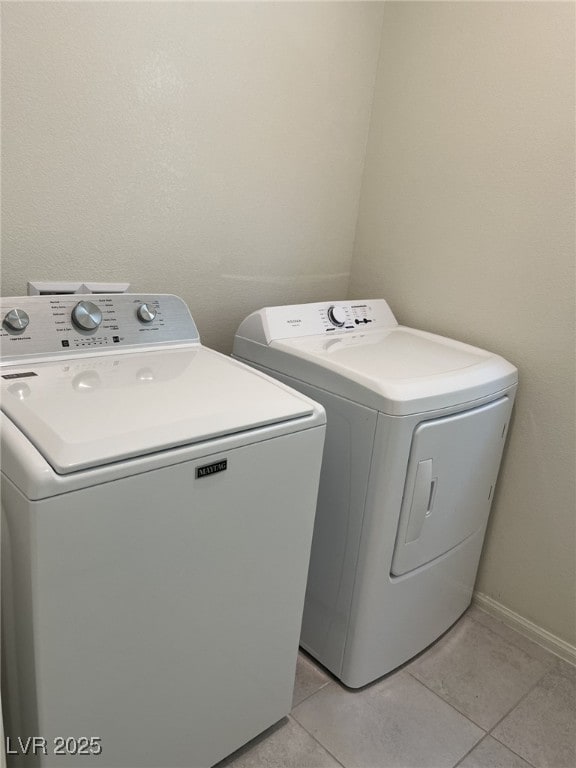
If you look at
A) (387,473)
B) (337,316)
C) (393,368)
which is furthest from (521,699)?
(337,316)

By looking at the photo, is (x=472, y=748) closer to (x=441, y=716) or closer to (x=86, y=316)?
(x=441, y=716)

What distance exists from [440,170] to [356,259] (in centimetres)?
47

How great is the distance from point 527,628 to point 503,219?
4.48 feet

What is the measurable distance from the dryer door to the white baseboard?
41 cm

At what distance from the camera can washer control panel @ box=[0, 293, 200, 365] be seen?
1.29 metres

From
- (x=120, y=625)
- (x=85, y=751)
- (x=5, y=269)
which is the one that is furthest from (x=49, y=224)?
(x=85, y=751)

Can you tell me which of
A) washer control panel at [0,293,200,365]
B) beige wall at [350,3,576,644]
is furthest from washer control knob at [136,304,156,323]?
beige wall at [350,3,576,644]

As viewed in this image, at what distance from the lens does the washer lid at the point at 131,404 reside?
99 centimetres

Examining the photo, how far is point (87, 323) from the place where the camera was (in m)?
1.39

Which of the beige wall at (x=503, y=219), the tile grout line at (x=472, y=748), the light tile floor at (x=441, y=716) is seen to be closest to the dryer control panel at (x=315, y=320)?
the beige wall at (x=503, y=219)

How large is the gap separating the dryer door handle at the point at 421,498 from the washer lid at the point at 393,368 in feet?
0.58

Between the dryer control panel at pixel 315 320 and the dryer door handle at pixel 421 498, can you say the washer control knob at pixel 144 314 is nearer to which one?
the dryer control panel at pixel 315 320

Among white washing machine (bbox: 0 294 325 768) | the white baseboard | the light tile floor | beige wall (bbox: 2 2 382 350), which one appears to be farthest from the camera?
the white baseboard

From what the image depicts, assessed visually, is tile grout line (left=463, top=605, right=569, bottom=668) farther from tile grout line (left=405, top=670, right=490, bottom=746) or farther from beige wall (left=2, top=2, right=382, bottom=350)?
beige wall (left=2, top=2, right=382, bottom=350)
